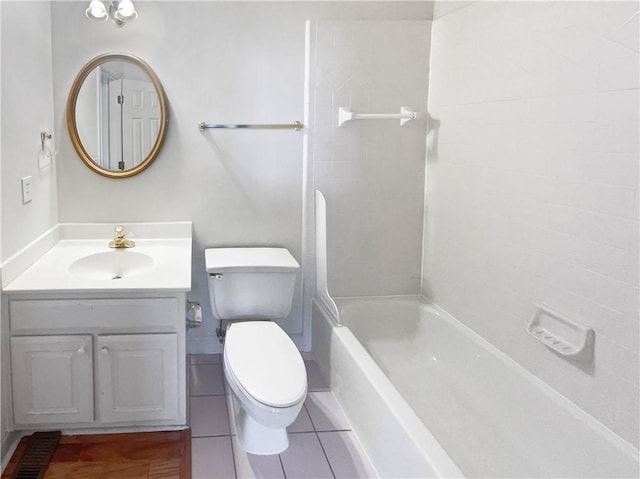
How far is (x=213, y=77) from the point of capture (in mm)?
3213

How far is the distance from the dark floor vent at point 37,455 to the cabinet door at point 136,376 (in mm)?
198

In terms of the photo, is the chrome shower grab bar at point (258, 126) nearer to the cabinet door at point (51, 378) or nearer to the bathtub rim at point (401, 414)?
the bathtub rim at point (401, 414)

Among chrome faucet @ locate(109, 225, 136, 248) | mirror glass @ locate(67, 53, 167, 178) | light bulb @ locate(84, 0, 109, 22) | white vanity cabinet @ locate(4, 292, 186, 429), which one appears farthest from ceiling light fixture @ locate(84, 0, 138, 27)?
white vanity cabinet @ locate(4, 292, 186, 429)

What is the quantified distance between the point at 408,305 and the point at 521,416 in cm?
103

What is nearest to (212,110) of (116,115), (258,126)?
(258,126)

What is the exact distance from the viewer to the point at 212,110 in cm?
324

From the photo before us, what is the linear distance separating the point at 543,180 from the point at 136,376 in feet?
5.69

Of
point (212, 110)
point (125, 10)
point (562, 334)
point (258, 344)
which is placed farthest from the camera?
point (212, 110)

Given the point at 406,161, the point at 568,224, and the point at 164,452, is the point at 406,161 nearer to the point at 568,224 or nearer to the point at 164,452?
the point at 568,224

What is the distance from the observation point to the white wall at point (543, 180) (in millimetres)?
2059

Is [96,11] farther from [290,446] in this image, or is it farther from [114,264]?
[290,446]

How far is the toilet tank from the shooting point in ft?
9.87

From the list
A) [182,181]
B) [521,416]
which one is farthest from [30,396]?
[521,416]

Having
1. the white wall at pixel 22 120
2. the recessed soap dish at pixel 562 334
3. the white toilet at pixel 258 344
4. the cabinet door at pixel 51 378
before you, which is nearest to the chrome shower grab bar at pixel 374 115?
the white toilet at pixel 258 344
